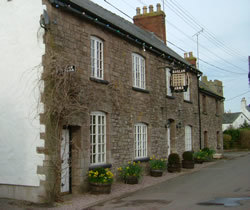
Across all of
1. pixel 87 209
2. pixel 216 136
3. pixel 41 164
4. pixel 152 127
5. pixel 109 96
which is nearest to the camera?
pixel 87 209

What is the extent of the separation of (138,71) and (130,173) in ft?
15.5

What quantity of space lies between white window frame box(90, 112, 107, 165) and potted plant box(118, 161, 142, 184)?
106 centimetres

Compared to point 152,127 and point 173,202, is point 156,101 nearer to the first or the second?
point 152,127

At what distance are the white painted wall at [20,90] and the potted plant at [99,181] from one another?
1.83m

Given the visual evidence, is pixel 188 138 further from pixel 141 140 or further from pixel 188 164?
pixel 141 140

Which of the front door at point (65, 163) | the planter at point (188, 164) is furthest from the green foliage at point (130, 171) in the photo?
the planter at point (188, 164)

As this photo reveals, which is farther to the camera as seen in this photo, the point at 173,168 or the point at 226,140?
the point at 226,140

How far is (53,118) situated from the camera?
9328 millimetres

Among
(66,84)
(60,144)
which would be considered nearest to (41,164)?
(60,144)

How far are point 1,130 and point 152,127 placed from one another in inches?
289

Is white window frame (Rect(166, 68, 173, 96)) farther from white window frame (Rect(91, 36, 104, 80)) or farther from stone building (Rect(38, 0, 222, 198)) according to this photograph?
white window frame (Rect(91, 36, 104, 80))

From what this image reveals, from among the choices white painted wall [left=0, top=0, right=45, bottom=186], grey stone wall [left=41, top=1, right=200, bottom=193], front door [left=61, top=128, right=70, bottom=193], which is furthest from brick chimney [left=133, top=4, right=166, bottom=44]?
front door [left=61, top=128, right=70, bottom=193]

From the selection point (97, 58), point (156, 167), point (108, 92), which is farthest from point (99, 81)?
point (156, 167)

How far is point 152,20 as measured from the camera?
909 inches
